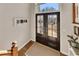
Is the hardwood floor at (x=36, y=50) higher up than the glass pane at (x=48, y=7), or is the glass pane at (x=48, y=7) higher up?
the glass pane at (x=48, y=7)

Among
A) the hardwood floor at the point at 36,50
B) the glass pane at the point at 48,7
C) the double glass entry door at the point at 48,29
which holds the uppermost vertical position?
the glass pane at the point at 48,7

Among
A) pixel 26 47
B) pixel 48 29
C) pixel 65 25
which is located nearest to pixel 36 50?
pixel 26 47

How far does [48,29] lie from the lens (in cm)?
134

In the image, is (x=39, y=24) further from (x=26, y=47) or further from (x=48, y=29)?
(x=26, y=47)

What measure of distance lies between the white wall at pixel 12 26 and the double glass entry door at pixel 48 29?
0.36ft

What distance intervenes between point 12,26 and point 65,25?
493mm

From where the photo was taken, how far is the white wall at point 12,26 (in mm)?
1230

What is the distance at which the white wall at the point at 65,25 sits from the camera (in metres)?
1.23

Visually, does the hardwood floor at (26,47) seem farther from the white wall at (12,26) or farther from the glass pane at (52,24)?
the glass pane at (52,24)

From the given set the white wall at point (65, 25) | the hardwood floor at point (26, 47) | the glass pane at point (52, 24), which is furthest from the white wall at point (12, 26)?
the white wall at point (65, 25)

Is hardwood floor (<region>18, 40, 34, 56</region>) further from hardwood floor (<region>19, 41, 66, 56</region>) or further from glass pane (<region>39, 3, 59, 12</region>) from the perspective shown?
glass pane (<region>39, 3, 59, 12</region>)

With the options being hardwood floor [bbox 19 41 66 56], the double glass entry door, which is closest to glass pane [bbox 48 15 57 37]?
the double glass entry door

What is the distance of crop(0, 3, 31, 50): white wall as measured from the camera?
1.23 meters

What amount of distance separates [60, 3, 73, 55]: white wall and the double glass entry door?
0.12ft
